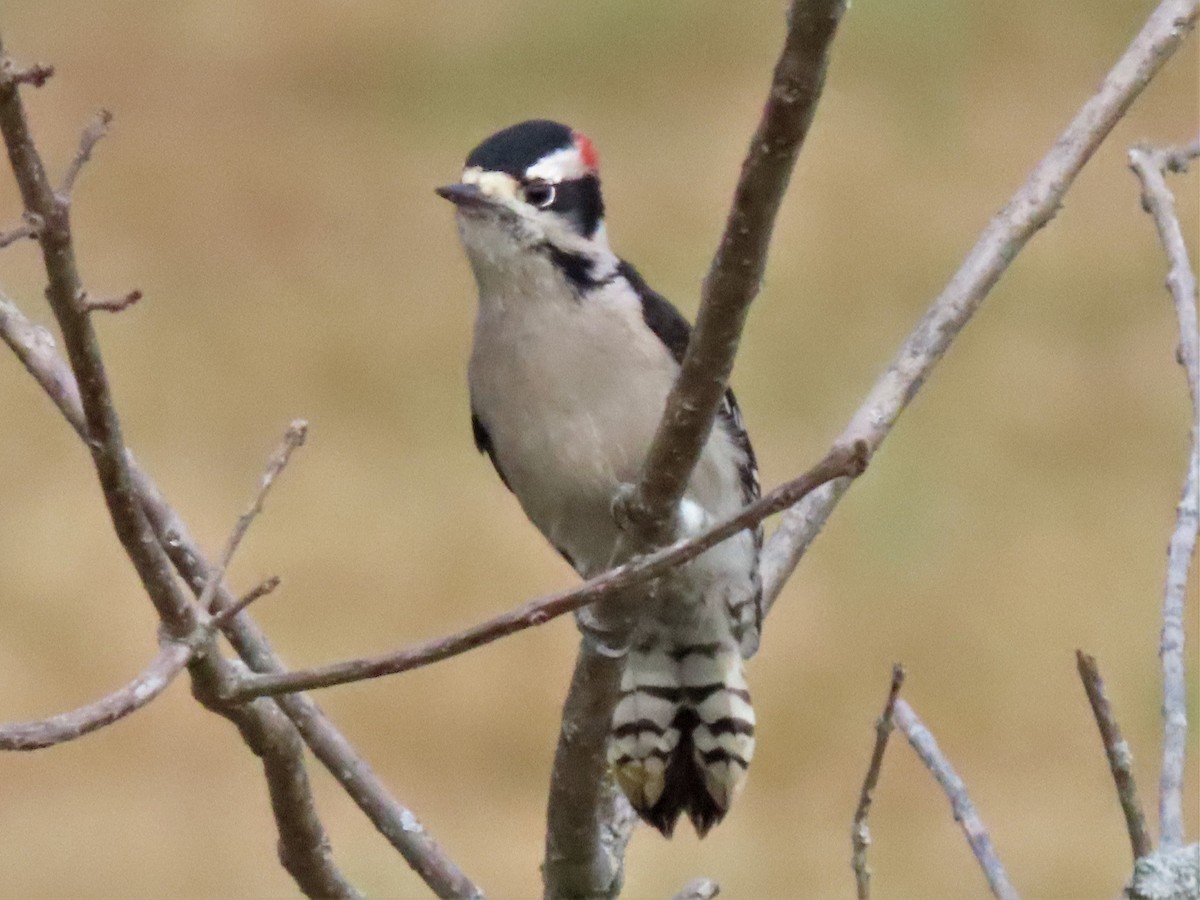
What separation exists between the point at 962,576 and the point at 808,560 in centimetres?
45

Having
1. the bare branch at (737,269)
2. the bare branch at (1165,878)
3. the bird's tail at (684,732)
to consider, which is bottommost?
the bare branch at (1165,878)

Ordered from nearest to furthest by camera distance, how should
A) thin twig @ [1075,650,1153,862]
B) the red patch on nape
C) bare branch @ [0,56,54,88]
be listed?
bare branch @ [0,56,54,88] < thin twig @ [1075,650,1153,862] < the red patch on nape

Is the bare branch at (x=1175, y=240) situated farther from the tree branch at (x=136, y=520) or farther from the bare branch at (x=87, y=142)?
the bare branch at (x=87, y=142)

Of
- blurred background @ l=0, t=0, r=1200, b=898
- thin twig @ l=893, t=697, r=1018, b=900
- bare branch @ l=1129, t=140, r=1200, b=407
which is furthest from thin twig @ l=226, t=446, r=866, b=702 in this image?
blurred background @ l=0, t=0, r=1200, b=898

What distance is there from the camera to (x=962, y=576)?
5.75m

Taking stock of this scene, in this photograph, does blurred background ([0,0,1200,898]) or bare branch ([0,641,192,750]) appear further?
blurred background ([0,0,1200,898])

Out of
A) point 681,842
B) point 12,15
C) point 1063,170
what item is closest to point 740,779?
point 1063,170

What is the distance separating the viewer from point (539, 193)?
9.72 feet

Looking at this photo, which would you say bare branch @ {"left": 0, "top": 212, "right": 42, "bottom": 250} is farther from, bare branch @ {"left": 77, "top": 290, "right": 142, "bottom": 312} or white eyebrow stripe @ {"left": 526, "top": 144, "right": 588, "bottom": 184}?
white eyebrow stripe @ {"left": 526, "top": 144, "right": 588, "bottom": 184}

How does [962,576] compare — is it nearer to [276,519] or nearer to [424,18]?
[276,519]

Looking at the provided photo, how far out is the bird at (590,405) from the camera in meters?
2.98

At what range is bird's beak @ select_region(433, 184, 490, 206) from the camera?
2.81 metres

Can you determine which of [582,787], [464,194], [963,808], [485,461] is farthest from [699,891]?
[485,461]

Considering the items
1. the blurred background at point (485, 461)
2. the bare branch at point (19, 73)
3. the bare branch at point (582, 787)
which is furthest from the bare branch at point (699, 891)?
the blurred background at point (485, 461)
